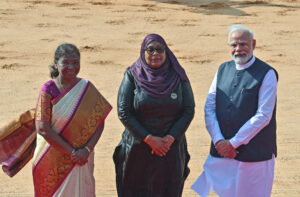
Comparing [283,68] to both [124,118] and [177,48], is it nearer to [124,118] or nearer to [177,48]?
[177,48]

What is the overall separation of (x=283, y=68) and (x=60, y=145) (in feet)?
22.6

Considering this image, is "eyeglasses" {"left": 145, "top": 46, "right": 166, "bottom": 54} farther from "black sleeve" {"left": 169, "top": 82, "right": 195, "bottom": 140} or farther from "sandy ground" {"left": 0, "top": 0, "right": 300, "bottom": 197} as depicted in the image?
"sandy ground" {"left": 0, "top": 0, "right": 300, "bottom": 197}

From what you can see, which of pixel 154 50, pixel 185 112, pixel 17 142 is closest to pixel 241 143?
pixel 185 112

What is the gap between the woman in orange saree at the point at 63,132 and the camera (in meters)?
4.61

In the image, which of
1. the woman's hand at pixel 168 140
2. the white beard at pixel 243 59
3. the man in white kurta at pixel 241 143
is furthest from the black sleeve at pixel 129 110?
the white beard at pixel 243 59

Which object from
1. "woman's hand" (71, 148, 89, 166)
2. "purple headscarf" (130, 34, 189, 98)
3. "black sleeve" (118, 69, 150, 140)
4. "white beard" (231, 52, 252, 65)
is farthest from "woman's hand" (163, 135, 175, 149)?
"white beard" (231, 52, 252, 65)

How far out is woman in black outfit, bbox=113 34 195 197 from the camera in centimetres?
475

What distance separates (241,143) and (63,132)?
1.40m

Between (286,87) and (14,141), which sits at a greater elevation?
(14,141)

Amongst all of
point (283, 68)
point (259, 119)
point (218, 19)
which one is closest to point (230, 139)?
point (259, 119)

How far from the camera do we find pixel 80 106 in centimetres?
470

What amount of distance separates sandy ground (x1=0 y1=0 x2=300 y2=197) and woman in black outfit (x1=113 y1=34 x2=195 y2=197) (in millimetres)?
1284

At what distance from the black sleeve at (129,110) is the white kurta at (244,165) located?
62cm

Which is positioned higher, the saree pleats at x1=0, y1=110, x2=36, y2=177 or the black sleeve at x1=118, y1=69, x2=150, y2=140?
the black sleeve at x1=118, y1=69, x2=150, y2=140
